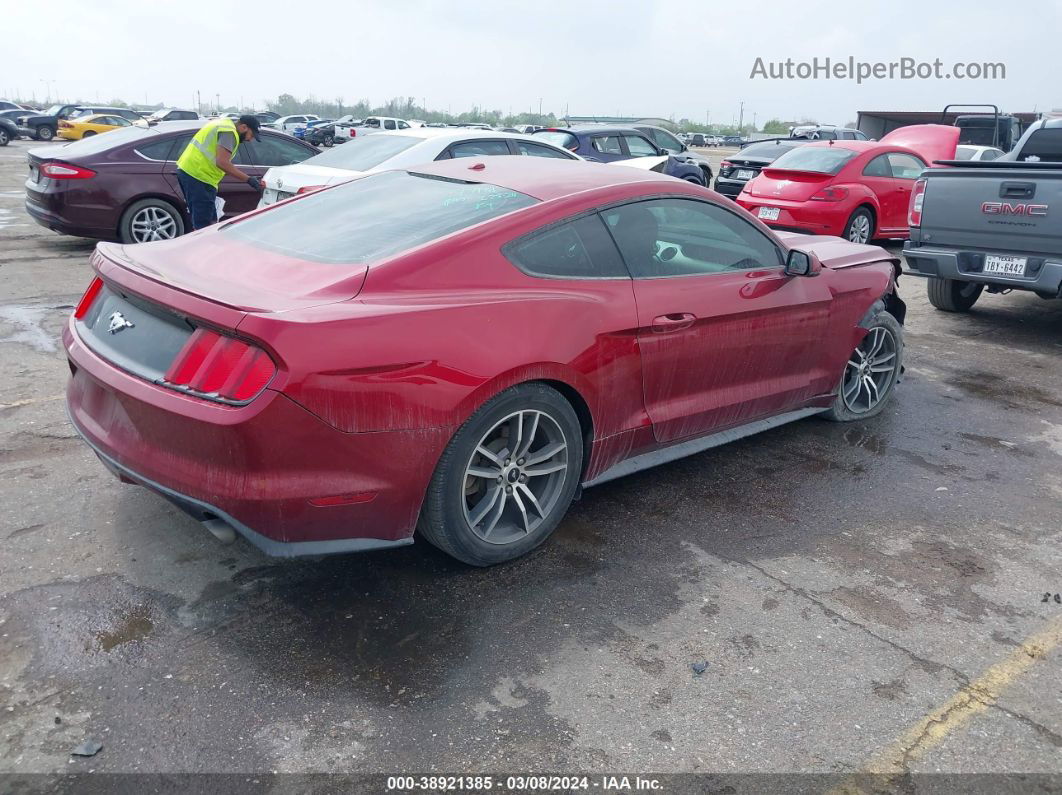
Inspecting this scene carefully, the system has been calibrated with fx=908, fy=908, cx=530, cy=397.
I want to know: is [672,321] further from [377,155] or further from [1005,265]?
[377,155]

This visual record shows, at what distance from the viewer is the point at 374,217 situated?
Result: 3779 millimetres

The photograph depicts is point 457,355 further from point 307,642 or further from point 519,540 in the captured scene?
point 307,642

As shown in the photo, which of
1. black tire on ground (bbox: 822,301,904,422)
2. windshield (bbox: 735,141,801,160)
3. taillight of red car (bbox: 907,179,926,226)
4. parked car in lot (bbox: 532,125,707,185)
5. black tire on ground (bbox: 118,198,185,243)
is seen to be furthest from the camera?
windshield (bbox: 735,141,801,160)

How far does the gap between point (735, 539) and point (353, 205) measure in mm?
2200

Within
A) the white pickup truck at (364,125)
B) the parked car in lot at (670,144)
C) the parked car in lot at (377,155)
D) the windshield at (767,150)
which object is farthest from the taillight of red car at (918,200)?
the white pickup truck at (364,125)

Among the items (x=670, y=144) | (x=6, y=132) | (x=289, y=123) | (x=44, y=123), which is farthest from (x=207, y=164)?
(x=289, y=123)

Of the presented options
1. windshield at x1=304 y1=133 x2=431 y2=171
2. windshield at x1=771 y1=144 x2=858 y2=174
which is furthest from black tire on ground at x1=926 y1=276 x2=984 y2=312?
windshield at x1=304 y1=133 x2=431 y2=171

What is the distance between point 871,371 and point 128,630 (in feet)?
13.9

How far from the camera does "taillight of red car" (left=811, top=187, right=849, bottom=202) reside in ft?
36.8

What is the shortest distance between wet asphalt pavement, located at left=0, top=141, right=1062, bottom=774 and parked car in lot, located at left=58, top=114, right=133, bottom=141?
108ft

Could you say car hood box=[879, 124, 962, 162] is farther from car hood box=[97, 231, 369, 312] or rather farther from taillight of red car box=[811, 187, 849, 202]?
car hood box=[97, 231, 369, 312]

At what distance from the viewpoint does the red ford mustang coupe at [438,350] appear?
289 cm

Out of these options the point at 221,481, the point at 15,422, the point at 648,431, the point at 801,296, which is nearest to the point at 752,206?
the point at 801,296

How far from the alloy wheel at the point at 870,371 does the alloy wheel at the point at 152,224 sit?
24.3 ft
